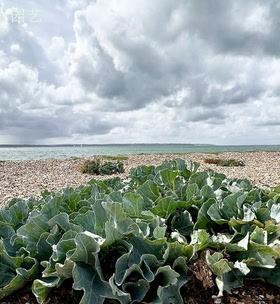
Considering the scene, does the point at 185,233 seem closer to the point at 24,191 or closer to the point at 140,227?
the point at 140,227

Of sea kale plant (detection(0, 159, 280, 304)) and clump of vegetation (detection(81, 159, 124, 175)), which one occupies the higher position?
sea kale plant (detection(0, 159, 280, 304))

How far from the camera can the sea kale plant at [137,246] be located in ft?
6.11

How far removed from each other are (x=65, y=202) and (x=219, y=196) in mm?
1064

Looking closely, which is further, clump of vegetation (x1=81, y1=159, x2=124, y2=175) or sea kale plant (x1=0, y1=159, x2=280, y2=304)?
clump of vegetation (x1=81, y1=159, x2=124, y2=175)

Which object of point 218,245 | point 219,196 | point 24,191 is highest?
point 219,196

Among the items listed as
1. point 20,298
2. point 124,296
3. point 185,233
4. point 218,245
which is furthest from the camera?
point 185,233

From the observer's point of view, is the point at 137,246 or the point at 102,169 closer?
the point at 137,246

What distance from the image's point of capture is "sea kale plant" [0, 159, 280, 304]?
6.11 feet

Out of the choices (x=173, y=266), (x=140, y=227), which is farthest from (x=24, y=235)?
(x=173, y=266)

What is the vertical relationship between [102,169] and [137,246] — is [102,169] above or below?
below

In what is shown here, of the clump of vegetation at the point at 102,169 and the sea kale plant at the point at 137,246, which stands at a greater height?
the sea kale plant at the point at 137,246

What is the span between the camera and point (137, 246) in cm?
198

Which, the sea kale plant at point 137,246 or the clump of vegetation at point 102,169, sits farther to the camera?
the clump of vegetation at point 102,169

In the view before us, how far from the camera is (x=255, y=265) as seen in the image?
6.75ft
